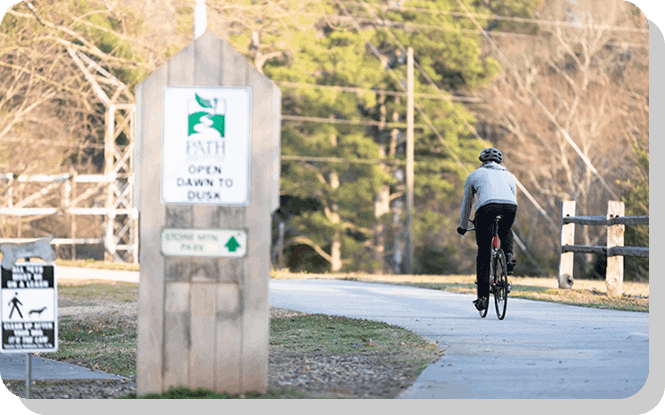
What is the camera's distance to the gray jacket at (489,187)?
9883 mm

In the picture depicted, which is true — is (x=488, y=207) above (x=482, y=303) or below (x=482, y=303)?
above

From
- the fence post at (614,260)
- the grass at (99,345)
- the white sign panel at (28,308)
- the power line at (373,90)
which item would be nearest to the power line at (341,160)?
the power line at (373,90)

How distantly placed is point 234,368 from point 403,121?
94.1 ft

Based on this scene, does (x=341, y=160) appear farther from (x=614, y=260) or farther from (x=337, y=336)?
(x=337, y=336)

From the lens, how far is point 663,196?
48.2ft

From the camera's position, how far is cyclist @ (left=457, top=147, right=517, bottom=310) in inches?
389

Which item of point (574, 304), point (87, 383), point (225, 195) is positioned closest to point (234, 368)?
point (225, 195)

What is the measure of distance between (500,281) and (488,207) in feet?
2.61

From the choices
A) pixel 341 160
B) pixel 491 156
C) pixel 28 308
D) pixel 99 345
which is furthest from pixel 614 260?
pixel 341 160

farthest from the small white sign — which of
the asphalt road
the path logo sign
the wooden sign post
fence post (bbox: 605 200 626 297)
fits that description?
fence post (bbox: 605 200 626 297)

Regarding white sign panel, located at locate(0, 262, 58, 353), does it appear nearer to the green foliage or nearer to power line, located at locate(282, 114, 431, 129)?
power line, located at locate(282, 114, 431, 129)

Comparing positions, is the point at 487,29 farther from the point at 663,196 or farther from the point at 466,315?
the point at 466,315

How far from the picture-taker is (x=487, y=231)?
1003cm

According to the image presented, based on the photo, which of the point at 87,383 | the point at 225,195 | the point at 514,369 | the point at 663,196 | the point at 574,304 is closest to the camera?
the point at 225,195
